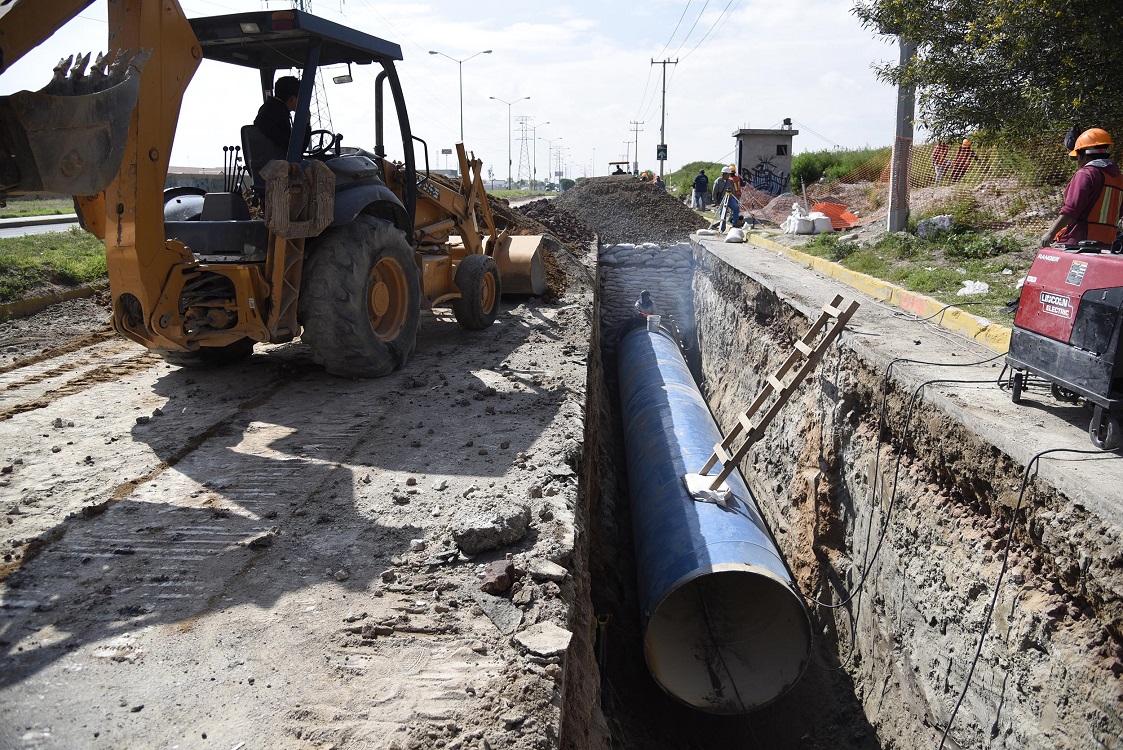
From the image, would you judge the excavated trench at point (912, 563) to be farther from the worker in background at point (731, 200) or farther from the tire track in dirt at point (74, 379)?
the worker in background at point (731, 200)

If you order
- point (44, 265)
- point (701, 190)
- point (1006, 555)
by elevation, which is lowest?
point (1006, 555)

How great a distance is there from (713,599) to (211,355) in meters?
4.44

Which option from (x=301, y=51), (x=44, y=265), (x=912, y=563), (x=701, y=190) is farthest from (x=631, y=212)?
(x=912, y=563)

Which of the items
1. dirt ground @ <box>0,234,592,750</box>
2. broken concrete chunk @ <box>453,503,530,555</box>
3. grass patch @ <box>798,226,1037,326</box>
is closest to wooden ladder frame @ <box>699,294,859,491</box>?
dirt ground @ <box>0,234,592,750</box>

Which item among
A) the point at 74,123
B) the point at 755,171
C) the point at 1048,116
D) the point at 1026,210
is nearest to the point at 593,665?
the point at 74,123

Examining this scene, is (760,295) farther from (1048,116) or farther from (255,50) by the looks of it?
(255,50)

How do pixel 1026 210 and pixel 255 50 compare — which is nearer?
pixel 255 50

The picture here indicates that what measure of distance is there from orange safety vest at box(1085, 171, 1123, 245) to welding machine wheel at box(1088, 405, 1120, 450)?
6.59 ft

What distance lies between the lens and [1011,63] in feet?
25.8

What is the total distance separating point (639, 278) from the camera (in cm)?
1716

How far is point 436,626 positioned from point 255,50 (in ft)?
16.9

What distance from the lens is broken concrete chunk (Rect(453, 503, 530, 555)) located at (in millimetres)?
3404

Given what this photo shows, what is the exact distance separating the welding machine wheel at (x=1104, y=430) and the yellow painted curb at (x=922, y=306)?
8.10 feet

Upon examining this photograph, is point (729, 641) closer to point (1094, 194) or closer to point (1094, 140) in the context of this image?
point (1094, 194)
